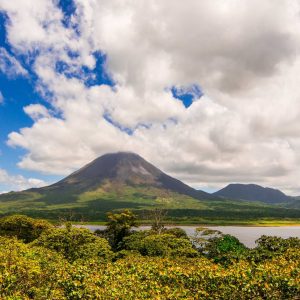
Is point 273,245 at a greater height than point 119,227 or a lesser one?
lesser

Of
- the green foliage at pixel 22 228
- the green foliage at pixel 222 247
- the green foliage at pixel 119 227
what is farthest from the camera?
the green foliage at pixel 22 228

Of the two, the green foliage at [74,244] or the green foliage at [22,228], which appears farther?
the green foliage at [22,228]

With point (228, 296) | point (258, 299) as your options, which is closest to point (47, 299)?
point (228, 296)

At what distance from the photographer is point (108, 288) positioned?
1731 cm

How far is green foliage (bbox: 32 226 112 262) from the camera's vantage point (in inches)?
1539

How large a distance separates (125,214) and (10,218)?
2490 cm

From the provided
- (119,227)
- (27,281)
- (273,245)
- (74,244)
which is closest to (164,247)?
(74,244)

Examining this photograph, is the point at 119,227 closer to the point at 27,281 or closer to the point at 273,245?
the point at 273,245

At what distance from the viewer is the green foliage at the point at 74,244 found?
39094 millimetres

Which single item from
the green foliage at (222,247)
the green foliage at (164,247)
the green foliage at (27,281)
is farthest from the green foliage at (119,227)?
the green foliage at (27,281)

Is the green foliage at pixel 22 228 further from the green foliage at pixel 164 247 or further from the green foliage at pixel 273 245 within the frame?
the green foliage at pixel 273 245

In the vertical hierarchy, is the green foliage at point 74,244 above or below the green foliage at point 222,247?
above

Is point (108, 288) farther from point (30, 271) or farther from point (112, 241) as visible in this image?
point (112, 241)

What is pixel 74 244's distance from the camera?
1644 inches
